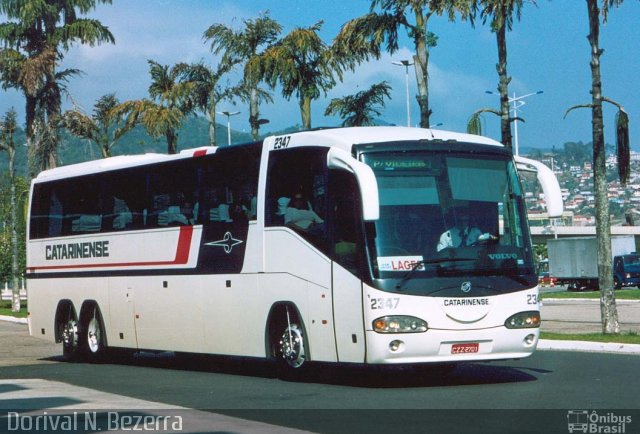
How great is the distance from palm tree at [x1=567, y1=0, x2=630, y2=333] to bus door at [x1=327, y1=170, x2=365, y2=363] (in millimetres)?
9660

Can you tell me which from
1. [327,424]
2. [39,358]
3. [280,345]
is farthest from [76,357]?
[327,424]

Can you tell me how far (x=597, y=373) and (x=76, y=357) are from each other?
35.9 ft

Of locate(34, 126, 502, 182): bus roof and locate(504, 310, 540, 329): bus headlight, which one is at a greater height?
locate(34, 126, 502, 182): bus roof

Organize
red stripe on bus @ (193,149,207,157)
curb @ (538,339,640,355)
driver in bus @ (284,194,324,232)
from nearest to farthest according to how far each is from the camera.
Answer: driver in bus @ (284,194,324,232), red stripe on bus @ (193,149,207,157), curb @ (538,339,640,355)

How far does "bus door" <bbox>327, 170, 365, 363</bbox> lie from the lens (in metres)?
15.8

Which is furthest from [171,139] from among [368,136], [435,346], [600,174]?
[435,346]

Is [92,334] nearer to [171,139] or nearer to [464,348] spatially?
[464,348]

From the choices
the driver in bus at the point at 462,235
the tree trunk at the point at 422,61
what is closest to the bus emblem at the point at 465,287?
the driver in bus at the point at 462,235

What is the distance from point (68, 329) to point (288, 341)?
25.9ft

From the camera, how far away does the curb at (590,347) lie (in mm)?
21031

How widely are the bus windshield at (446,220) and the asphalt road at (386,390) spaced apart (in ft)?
4.77

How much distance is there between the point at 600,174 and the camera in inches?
980

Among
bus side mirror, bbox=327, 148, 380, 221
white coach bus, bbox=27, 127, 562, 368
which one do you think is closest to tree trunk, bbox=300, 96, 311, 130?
white coach bus, bbox=27, 127, 562, 368

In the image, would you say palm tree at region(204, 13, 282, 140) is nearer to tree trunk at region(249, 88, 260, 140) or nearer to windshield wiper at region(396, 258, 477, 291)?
tree trunk at region(249, 88, 260, 140)
